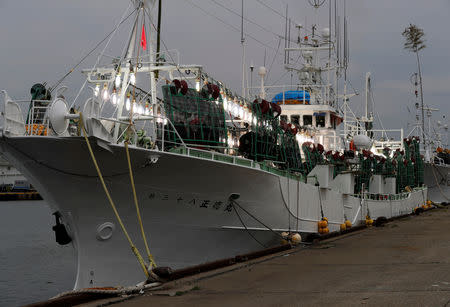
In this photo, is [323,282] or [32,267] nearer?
[323,282]

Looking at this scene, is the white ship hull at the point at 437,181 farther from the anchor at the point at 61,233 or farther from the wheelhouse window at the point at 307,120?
the anchor at the point at 61,233

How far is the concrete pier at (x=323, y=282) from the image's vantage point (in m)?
8.02

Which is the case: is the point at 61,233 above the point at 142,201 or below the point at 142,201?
below

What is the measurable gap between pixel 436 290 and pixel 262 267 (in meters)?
4.13

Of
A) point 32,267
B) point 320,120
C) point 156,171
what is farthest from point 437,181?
point 156,171

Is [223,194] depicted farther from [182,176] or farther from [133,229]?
[133,229]

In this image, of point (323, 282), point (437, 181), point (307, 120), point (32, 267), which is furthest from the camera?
point (437, 181)

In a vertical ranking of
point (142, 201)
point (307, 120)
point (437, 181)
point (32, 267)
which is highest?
point (307, 120)

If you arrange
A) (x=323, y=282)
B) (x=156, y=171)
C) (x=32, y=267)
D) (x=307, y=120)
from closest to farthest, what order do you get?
(x=323, y=282)
(x=156, y=171)
(x=32, y=267)
(x=307, y=120)

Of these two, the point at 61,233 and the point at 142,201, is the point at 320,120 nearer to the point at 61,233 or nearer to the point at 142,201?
the point at 142,201

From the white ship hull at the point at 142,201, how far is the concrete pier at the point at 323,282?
6.72 feet

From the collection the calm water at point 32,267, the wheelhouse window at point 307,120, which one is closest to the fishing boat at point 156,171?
the calm water at point 32,267

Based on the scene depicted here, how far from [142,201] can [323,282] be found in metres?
5.07

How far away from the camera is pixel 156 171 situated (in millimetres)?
12812
